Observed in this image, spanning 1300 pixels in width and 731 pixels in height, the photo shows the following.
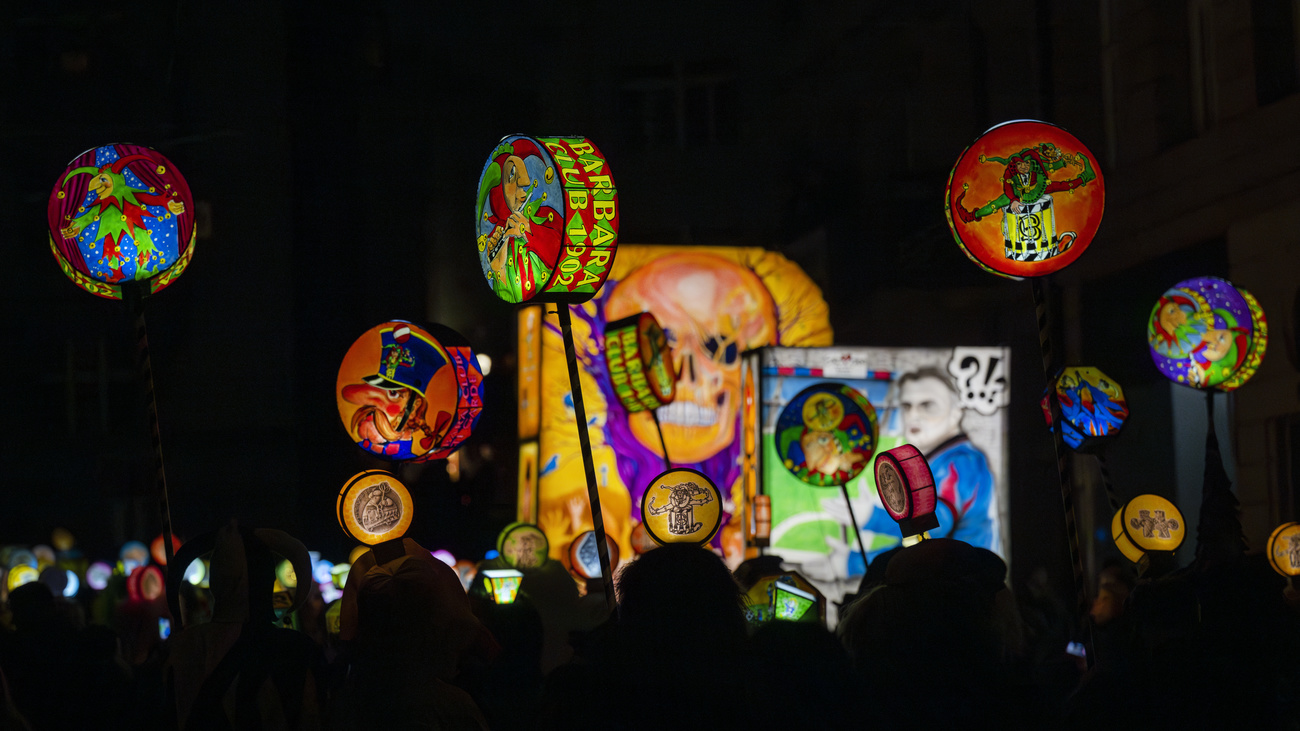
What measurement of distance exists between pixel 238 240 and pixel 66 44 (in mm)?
5161

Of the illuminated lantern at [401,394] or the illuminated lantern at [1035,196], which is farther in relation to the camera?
the illuminated lantern at [401,394]

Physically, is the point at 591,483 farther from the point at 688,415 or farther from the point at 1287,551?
the point at 688,415

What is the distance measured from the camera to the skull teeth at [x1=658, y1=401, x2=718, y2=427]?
14.6m

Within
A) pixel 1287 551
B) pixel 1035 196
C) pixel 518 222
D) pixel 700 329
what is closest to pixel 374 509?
pixel 518 222

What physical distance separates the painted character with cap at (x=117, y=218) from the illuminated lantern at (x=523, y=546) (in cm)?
377

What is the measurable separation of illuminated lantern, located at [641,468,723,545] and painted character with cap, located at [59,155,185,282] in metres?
3.05

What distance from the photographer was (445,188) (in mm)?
21531

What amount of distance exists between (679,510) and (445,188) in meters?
16.2

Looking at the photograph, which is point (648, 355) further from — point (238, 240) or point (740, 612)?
point (238, 240)

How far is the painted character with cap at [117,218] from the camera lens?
17.2 ft

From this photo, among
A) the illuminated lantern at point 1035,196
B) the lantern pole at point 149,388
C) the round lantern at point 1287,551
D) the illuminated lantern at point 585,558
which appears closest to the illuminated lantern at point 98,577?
the illuminated lantern at point 585,558

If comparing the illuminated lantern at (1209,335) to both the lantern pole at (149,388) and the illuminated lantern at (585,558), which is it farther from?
the lantern pole at (149,388)

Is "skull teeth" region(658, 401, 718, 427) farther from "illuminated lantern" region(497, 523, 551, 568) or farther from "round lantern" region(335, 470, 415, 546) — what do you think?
"round lantern" region(335, 470, 415, 546)

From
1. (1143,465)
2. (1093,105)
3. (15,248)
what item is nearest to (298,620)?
(1143,465)
